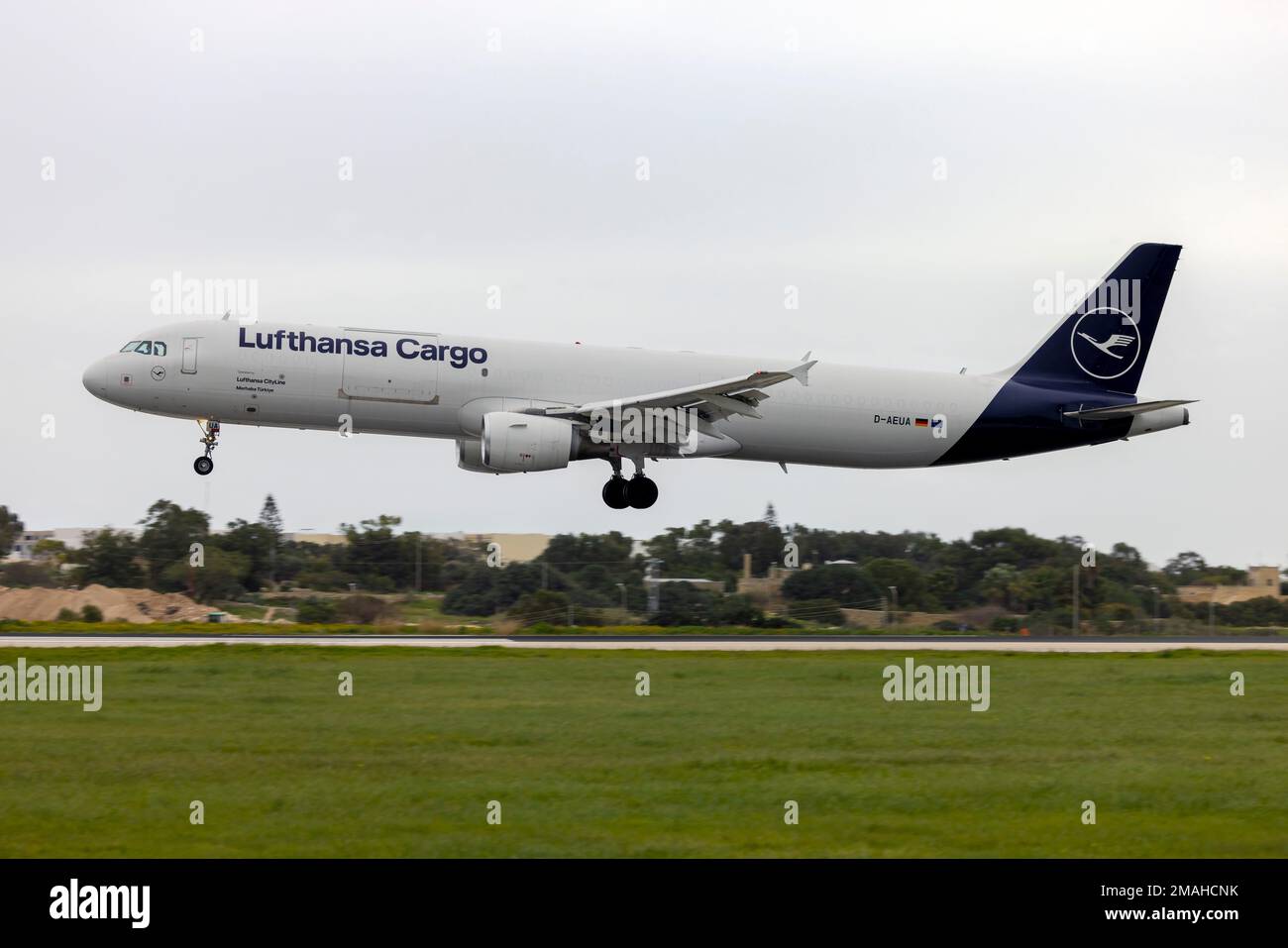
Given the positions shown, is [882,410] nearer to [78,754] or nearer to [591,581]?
[591,581]

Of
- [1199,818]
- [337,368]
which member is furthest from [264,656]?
[1199,818]

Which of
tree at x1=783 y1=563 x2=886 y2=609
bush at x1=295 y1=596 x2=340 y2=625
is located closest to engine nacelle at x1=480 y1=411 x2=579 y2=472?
bush at x1=295 y1=596 x2=340 y2=625

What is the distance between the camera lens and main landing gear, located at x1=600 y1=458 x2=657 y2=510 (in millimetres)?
39469

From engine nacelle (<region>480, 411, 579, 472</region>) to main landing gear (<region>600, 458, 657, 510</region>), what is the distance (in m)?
2.90

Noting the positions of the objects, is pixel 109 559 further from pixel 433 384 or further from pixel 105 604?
pixel 433 384

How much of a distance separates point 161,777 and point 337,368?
19699 mm

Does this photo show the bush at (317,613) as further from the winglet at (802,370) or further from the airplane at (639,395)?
the winglet at (802,370)

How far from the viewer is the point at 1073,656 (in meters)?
35.7

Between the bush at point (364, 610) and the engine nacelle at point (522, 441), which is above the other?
the engine nacelle at point (522, 441)

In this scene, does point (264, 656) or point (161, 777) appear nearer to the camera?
point (161, 777)

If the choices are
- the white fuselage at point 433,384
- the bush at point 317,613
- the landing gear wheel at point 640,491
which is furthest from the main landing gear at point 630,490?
the bush at point 317,613

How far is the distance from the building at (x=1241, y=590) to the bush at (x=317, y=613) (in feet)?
108

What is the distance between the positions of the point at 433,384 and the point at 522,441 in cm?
247

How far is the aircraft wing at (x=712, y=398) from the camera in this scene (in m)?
35.7
